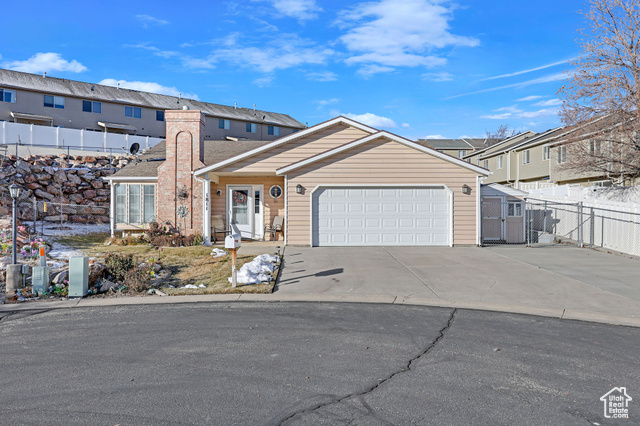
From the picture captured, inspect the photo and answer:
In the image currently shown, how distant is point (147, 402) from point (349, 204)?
12990 millimetres

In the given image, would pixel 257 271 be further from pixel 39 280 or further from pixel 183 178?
pixel 183 178

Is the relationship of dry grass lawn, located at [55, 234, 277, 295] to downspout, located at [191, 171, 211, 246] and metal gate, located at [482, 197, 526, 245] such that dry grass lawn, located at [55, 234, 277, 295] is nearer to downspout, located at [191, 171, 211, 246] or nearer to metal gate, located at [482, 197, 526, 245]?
downspout, located at [191, 171, 211, 246]

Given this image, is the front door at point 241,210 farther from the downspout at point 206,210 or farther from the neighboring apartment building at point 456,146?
the neighboring apartment building at point 456,146

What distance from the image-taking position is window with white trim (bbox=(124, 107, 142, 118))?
142 ft

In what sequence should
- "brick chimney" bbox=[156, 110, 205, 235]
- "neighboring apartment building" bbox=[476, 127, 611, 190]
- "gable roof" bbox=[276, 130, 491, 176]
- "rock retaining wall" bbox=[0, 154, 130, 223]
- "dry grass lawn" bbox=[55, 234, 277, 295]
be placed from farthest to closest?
1. "neighboring apartment building" bbox=[476, 127, 611, 190]
2. "rock retaining wall" bbox=[0, 154, 130, 223]
3. "brick chimney" bbox=[156, 110, 205, 235]
4. "gable roof" bbox=[276, 130, 491, 176]
5. "dry grass lawn" bbox=[55, 234, 277, 295]

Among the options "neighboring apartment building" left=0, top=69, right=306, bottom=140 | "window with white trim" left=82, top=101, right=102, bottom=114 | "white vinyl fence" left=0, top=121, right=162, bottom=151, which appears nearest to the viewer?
"white vinyl fence" left=0, top=121, right=162, bottom=151

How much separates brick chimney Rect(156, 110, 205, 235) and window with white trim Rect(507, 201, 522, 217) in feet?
42.0

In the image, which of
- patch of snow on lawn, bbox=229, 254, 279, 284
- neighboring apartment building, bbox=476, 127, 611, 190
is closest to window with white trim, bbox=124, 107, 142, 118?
neighboring apartment building, bbox=476, 127, 611, 190

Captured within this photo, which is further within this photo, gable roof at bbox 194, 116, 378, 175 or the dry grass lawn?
gable roof at bbox 194, 116, 378, 175

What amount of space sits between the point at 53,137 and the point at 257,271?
28.7 meters

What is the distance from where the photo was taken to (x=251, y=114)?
170 ft

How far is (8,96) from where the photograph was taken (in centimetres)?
3775

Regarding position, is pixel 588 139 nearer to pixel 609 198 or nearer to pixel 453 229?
pixel 609 198

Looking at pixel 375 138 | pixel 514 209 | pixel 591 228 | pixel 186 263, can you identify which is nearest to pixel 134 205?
pixel 186 263
